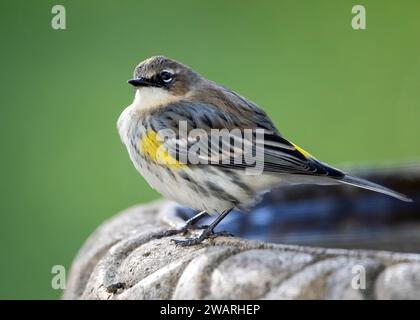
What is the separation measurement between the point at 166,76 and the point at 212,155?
604 millimetres

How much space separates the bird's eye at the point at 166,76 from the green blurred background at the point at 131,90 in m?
2.95

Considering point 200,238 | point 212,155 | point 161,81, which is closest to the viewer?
point 200,238

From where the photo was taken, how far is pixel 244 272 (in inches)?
99.4

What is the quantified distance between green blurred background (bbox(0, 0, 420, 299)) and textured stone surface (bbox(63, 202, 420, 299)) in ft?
12.2

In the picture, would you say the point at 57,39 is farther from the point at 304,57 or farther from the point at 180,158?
the point at 180,158

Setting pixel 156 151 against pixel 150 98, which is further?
pixel 150 98

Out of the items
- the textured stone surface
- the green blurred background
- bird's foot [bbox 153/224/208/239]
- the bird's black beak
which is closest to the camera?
the textured stone surface

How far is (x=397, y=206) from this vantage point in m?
4.58

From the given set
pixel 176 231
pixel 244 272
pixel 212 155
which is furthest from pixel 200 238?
pixel 244 272

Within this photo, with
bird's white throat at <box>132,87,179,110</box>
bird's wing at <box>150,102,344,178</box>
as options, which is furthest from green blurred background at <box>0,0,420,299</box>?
bird's wing at <box>150,102,344,178</box>

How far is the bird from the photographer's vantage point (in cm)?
370

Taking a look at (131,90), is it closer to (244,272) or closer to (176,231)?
(176,231)

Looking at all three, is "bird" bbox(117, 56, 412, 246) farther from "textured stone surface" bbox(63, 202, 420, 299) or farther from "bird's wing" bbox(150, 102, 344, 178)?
"textured stone surface" bbox(63, 202, 420, 299)
